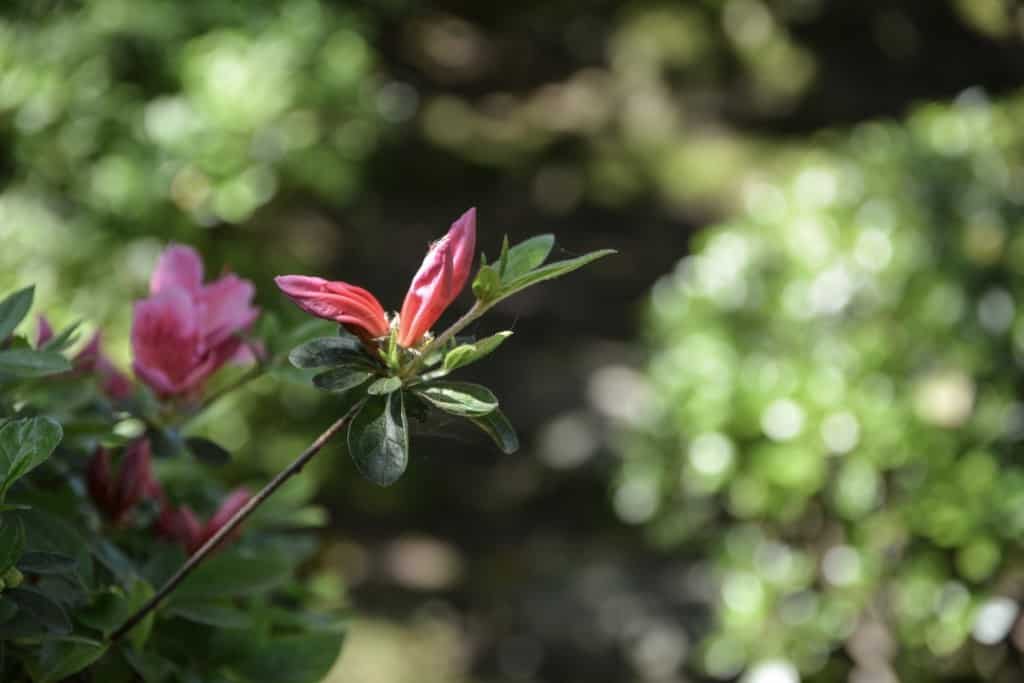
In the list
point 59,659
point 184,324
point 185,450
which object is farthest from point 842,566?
point 59,659

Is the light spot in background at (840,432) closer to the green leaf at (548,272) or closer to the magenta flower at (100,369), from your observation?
the magenta flower at (100,369)

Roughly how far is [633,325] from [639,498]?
1137 mm

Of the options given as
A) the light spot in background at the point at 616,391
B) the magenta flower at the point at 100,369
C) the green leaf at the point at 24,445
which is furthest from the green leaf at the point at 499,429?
the light spot in background at the point at 616,391

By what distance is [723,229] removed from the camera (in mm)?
2734

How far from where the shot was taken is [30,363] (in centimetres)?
90

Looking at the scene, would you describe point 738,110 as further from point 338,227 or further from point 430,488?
point 430,488

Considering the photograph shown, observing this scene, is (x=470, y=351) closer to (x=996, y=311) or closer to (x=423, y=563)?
(x=996, y=311)

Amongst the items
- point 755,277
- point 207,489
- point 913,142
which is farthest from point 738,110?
point 207,489

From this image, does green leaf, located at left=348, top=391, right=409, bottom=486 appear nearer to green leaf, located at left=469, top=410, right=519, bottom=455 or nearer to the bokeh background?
green leaf, located at left=469, top=410, right=519, bottom=455

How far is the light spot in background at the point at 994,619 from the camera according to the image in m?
2.10

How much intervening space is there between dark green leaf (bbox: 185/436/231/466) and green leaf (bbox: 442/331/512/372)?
1.15 ft

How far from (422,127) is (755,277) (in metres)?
1.89

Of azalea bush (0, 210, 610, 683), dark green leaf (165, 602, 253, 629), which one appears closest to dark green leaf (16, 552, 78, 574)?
azalea bush (0, 210, 610, 683)

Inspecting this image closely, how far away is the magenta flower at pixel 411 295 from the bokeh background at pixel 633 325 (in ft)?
1.63
